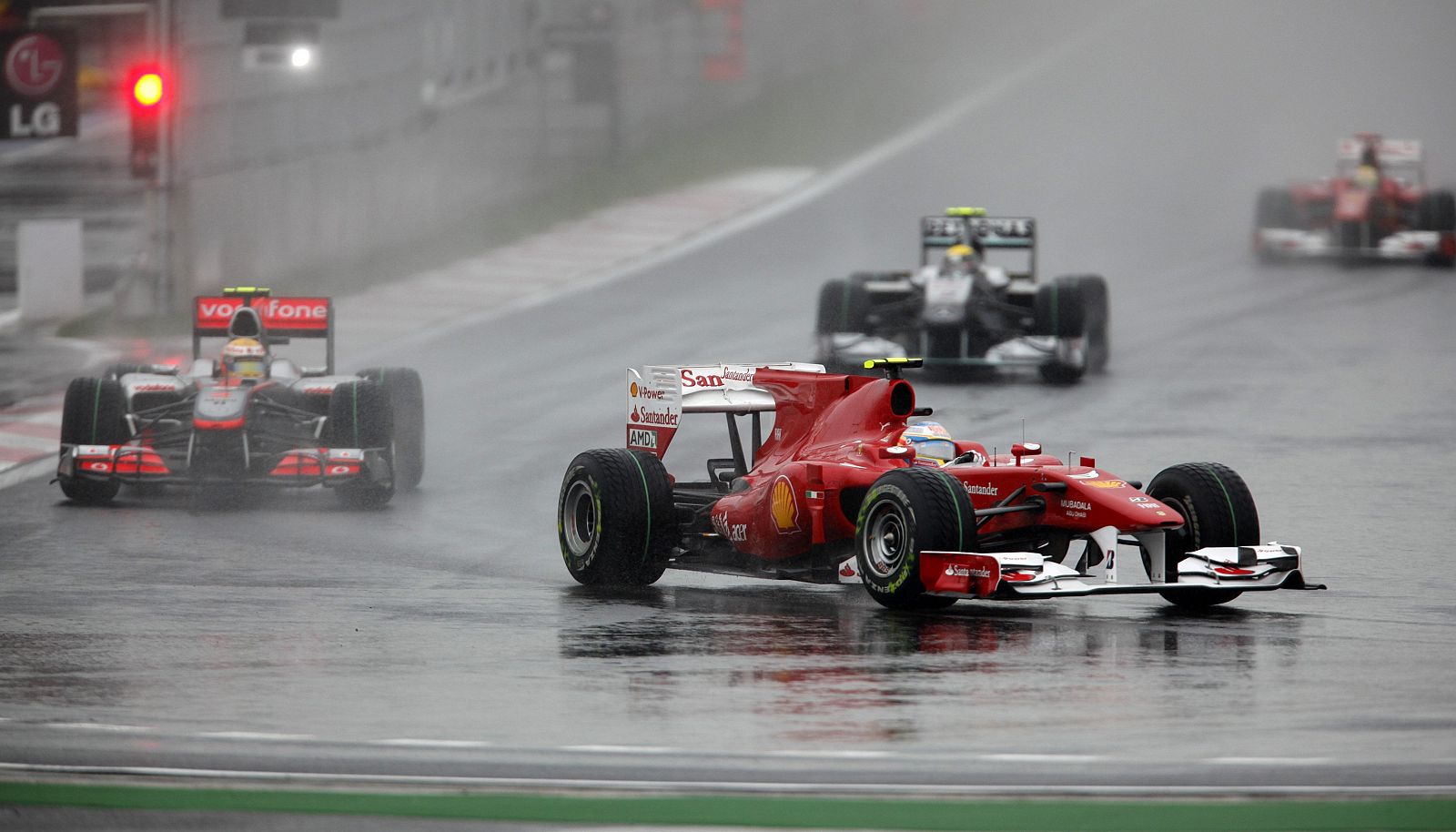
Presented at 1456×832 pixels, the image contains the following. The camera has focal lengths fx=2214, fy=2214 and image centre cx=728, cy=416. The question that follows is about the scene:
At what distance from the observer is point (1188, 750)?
9016mm

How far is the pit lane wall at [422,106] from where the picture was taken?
1350 inches

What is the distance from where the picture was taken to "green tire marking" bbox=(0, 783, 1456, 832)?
8.00 m

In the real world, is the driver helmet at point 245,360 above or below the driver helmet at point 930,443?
above

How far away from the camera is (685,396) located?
48.9 ft

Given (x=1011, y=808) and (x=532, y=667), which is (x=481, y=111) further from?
(x=1011, y=808)

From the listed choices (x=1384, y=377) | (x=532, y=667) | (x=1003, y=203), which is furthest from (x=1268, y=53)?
(x=532, y=667)

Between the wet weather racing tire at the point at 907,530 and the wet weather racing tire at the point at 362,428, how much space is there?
649 centimetres

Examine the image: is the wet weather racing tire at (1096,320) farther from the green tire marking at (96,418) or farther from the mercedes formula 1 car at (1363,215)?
the green tire marking at (96,418)

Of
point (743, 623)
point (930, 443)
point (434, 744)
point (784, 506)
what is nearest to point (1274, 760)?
point (434, 744)

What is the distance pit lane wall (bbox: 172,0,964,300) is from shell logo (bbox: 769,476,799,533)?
1856 centimetres

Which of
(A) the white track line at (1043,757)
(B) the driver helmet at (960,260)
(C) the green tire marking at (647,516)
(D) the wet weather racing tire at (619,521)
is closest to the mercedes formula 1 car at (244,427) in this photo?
(D) the wet weather racing tire at (619,521)

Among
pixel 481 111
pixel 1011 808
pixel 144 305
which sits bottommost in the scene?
pixel 1011 808

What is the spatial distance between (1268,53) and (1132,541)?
5690 centimetres

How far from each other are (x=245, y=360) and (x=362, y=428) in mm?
1607
